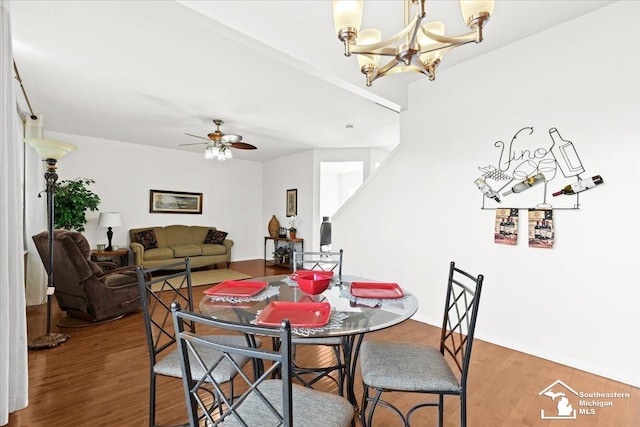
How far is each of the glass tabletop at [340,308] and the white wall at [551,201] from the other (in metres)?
1.59

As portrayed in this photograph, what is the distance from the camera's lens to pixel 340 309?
151 centimetres

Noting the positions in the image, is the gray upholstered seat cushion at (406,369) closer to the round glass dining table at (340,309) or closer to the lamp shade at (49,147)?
the round glass dining table at (340,309)

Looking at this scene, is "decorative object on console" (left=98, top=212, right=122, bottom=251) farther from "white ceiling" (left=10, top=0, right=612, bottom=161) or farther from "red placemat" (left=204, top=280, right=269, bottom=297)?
"red placemat" (left=204, top=280, right=269, bottom=297)

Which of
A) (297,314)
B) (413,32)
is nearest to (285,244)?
(297,314)

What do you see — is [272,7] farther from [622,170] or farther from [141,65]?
[622,170]

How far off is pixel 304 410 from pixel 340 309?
487 mm

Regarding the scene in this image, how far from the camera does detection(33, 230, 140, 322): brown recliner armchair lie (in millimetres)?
3082

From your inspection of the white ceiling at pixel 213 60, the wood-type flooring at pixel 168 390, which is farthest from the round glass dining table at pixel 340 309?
the white ceiling at pixel 213 60

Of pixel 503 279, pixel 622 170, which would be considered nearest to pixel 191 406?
pixel 503 279

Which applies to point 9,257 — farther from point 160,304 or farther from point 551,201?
point 551,201

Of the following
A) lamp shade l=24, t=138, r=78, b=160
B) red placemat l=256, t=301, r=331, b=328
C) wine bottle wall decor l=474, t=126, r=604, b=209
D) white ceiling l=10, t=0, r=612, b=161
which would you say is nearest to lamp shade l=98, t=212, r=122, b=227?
white ceiling l=10, t=0, r=612, b=161

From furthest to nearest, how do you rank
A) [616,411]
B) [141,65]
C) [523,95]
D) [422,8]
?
[141,65], [523,95], [616,411], [422,8]

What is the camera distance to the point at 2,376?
1600 mm

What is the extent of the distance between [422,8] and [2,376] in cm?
A: 278
